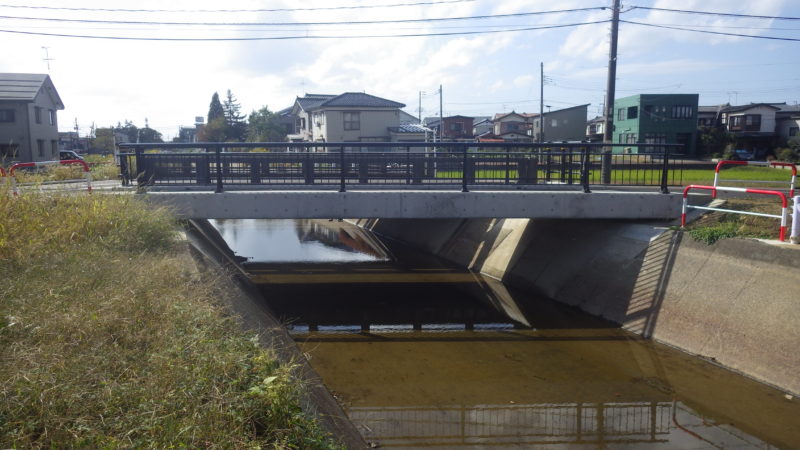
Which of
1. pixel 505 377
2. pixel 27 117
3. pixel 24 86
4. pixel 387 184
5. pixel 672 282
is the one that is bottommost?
pixel 505 377

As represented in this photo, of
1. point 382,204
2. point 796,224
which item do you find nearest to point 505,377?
point 382,204

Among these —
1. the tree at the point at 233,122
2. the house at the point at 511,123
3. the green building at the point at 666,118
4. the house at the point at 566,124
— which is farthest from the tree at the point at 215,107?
the green building at the point at 666,118

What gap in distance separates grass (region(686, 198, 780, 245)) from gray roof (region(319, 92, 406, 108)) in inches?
1439

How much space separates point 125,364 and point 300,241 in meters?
18.7

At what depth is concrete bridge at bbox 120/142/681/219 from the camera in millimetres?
11555

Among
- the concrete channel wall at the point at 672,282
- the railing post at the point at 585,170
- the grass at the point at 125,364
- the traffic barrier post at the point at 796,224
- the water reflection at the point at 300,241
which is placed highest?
the railing post at the point at 585,170

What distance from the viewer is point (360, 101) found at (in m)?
46.7

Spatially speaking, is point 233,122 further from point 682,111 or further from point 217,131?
point 682,111

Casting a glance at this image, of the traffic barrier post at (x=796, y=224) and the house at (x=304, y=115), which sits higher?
the house at (x=304, y=115)

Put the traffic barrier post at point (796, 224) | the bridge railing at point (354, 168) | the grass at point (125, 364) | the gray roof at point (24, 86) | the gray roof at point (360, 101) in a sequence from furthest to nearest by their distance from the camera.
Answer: the gray roof at point (360, 101), the gray roof at point (24, 86), the bridge railing at point (354, 168), the traffic barrier post at point (796, 224), the grass at point (125, 364)

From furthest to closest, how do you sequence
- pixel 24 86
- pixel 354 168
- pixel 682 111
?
pixel 682 111
pixel 24 86
pixel 354 168

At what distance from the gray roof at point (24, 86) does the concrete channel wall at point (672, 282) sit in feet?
119

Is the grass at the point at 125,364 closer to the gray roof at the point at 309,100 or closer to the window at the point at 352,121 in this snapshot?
the window at the point at 352,121

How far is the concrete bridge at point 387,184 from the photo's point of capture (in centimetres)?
1155
